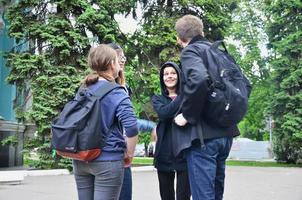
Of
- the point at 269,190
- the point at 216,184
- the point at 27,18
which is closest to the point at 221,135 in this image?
the point at 216,184

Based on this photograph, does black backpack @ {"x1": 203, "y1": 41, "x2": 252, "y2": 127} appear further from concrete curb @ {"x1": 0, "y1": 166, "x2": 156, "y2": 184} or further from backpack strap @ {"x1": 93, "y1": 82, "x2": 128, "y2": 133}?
concrete curb @ {"x1": 0, "y1": 166, "x2": 156, "y2": 184}

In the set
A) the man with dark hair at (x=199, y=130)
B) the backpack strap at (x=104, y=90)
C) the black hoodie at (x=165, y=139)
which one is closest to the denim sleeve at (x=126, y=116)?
the backpack strap at (x=104, y=90)

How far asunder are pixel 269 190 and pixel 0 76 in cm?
1179

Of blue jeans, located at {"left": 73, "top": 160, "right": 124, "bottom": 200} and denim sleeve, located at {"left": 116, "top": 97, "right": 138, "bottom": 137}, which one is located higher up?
denim sleeve, located at {"left": 116, "top": 97, "right": 138, "bottom": 137}

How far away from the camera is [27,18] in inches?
612

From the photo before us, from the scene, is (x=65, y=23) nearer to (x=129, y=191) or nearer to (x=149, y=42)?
(x=149, y=42)

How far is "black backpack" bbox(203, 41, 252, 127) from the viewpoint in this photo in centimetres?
383

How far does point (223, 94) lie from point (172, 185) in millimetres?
1387

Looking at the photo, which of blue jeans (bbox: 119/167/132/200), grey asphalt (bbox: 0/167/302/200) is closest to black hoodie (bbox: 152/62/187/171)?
blue jeans (bbox: 119/167/132/200)

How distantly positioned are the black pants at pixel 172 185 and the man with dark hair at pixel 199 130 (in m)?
0.59

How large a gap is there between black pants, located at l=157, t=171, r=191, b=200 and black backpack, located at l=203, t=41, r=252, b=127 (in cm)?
91

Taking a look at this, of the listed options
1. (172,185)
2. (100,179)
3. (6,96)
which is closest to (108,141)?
(100,179)

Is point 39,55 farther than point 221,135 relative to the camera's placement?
Yes

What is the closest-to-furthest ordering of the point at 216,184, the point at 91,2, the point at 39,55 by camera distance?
the point at 216,184 → the point at 39,55 → the point at 91,2
